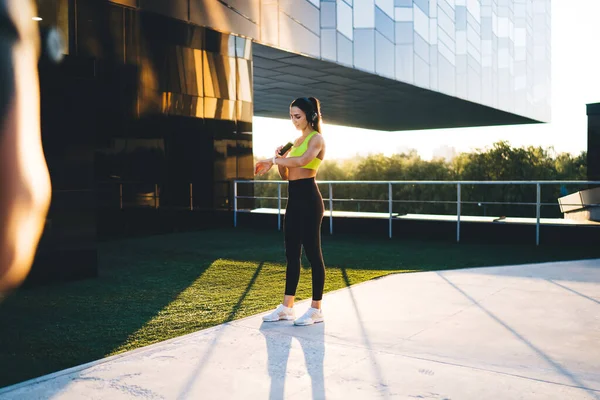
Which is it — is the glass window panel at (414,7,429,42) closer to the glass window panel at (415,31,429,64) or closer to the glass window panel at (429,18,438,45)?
the glass window panel at (415,31,429,64)

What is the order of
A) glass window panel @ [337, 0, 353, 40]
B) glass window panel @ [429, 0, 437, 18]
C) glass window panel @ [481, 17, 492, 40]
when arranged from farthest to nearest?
glass window panel @ [481, 17, 492, 40], glass window panel @ [429, 0, 437, 18], glass window panel @ [337, 0, 353, 40]

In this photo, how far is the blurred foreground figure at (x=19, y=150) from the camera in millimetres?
6328

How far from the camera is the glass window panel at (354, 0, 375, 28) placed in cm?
1940

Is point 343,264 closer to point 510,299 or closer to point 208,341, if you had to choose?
point 510,299

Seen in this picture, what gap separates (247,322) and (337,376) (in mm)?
1424

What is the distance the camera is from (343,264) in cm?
816

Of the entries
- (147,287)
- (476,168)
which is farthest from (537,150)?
(147,287)

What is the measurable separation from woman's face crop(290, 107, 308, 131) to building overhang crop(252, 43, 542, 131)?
36.4ft

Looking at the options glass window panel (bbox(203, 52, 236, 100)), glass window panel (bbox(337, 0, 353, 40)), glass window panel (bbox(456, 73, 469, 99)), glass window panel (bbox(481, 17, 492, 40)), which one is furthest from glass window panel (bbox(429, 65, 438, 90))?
glass window panel (bbox(203, 52, 236, 100))

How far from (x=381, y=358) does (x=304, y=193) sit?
4.75 ft

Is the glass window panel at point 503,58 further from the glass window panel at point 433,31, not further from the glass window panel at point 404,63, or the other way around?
the glass window panel at point 404,63

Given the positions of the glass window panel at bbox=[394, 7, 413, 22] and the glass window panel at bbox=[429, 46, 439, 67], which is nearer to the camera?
the glass window panel at bbox=[394, 7, 413, 22]

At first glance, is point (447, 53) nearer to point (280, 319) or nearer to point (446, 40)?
point (446, 40)

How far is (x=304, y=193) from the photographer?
15.4 ft
